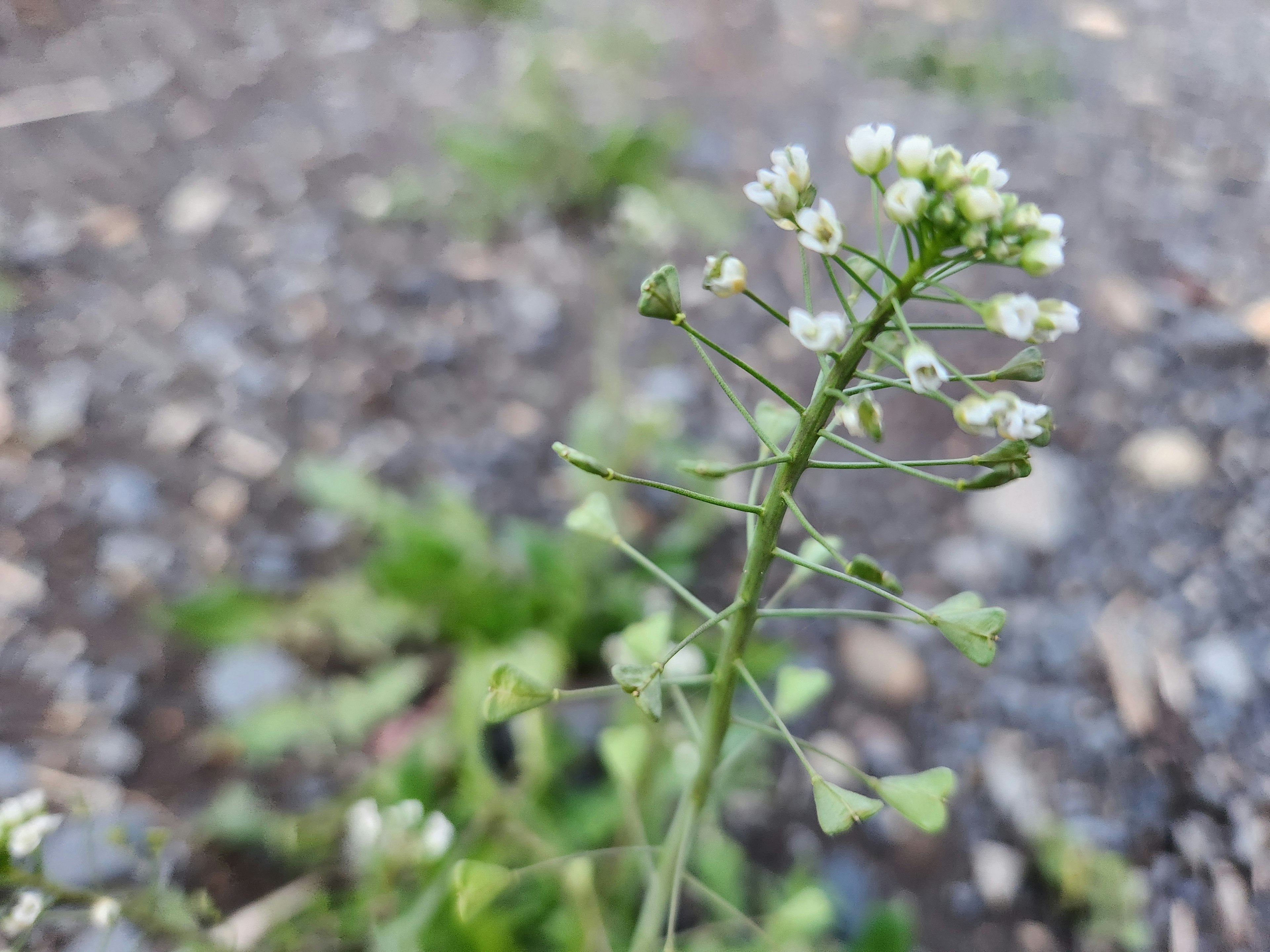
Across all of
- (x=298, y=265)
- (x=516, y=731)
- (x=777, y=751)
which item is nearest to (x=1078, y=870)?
(x=777, y=751)

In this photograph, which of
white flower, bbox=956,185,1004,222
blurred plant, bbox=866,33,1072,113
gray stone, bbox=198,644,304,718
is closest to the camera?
white flower, bbox=956,185,1004,222

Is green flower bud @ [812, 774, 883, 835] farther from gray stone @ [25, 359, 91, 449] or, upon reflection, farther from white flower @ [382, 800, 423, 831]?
gray stone @ [25, 359, 91, 449]

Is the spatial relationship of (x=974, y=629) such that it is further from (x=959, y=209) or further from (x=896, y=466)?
(x=959, y=209)

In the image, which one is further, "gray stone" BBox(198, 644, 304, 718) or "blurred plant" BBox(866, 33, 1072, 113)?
"blurred plant" BBox(866, 33, 1072, 113)

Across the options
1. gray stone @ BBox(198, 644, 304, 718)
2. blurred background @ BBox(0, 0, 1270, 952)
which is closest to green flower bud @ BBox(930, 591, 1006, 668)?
blurred background @ BBox(0, 0, 1270, 952)

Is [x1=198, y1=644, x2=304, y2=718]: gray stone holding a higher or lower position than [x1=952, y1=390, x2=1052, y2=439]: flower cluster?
lower

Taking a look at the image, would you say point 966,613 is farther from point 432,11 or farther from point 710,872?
point 432,11

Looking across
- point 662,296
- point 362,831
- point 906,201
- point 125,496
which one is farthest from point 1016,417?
point 125,496
